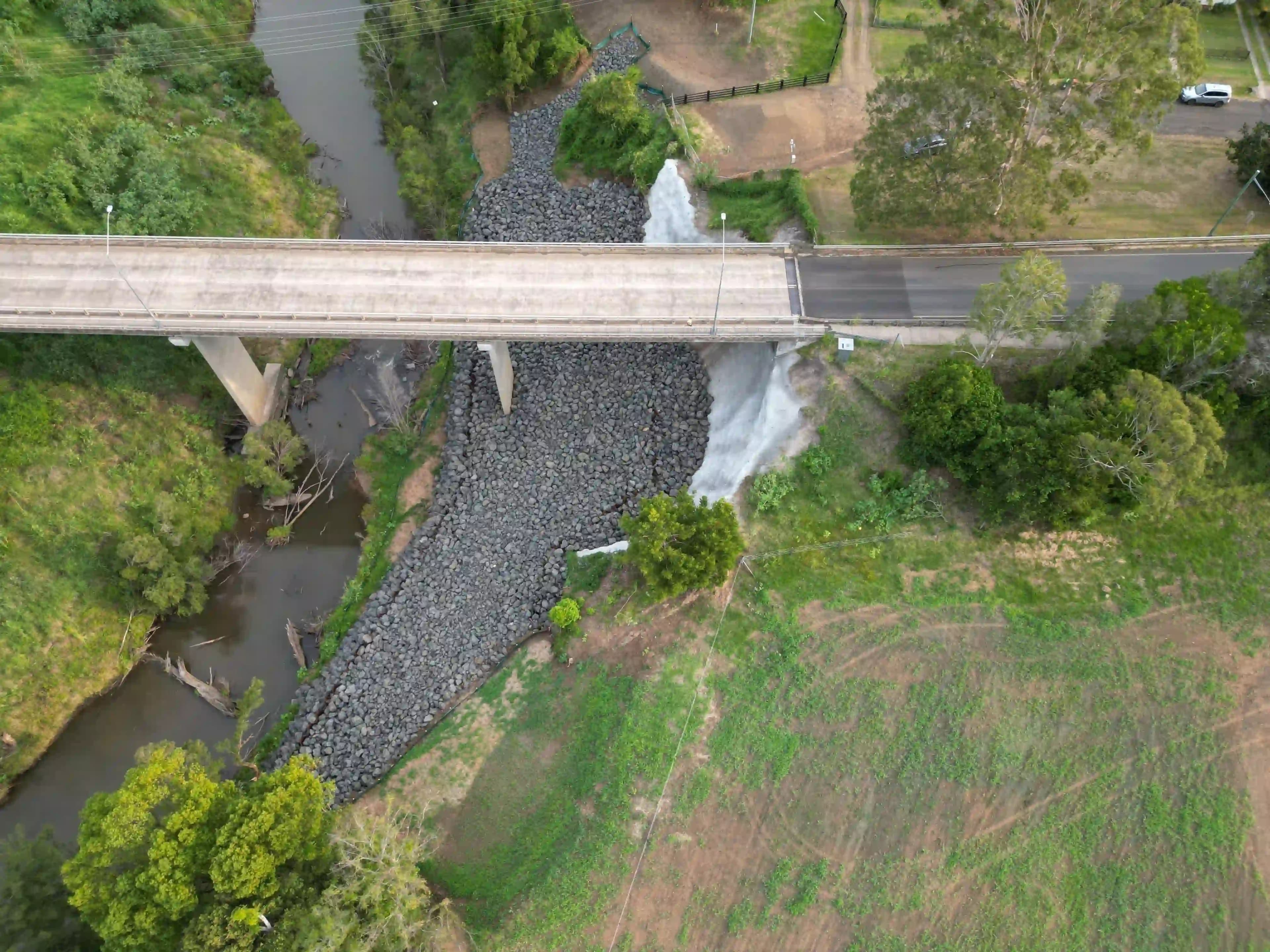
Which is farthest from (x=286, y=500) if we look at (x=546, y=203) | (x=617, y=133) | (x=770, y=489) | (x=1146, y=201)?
(x=1146, y=201)

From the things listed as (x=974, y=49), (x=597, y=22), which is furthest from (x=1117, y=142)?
(x=597, y=22)

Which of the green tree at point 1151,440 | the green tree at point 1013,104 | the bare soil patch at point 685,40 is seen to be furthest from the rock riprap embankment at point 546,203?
the green tree at point 1151,440

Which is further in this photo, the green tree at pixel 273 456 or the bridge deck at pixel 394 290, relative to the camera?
the green tree at pixel 273 456

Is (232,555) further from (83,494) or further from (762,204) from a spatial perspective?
(762,204)

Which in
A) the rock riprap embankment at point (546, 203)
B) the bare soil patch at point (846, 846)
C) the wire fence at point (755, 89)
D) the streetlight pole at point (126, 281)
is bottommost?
the bare soil patch at point (846, 846)

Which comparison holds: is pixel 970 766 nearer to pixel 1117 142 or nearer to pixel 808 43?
pixel 1117 142

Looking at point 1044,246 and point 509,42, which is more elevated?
point 509,42

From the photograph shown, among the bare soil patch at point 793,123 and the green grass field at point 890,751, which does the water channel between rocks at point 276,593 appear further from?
the bare soil patch at point 793,123
